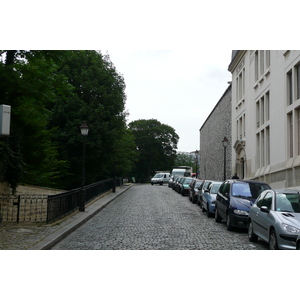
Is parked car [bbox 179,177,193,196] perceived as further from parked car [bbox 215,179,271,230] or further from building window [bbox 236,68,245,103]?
parked car [bbox 215,179,271,230]

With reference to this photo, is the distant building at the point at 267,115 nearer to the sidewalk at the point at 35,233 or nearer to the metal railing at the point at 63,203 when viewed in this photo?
the metal railing at the point at 63,203

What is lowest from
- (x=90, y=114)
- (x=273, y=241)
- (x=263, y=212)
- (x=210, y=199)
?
(x=273, y=241)

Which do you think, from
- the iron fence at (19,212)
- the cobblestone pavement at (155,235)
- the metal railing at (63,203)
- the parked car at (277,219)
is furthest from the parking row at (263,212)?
the iron fence at (19,212)

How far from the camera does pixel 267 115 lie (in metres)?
27.5

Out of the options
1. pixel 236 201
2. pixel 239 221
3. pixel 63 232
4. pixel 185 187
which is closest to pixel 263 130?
pixel 185 187

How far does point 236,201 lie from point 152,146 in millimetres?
68767

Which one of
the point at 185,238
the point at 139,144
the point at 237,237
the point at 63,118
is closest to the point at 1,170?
the point at 185,238

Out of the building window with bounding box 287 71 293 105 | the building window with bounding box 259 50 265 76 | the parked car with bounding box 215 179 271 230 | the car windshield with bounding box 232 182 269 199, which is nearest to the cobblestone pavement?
the parked car with bounding box 215 179 271 230

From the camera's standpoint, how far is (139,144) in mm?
82500

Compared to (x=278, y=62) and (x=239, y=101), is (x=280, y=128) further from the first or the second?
(x=239, y=101)

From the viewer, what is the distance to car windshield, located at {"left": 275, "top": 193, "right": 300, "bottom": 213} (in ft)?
32.6

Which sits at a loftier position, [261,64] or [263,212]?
[261,64]

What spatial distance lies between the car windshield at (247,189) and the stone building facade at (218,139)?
2495 cm

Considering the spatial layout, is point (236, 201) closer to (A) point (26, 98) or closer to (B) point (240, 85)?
(A) point (26, 98)
